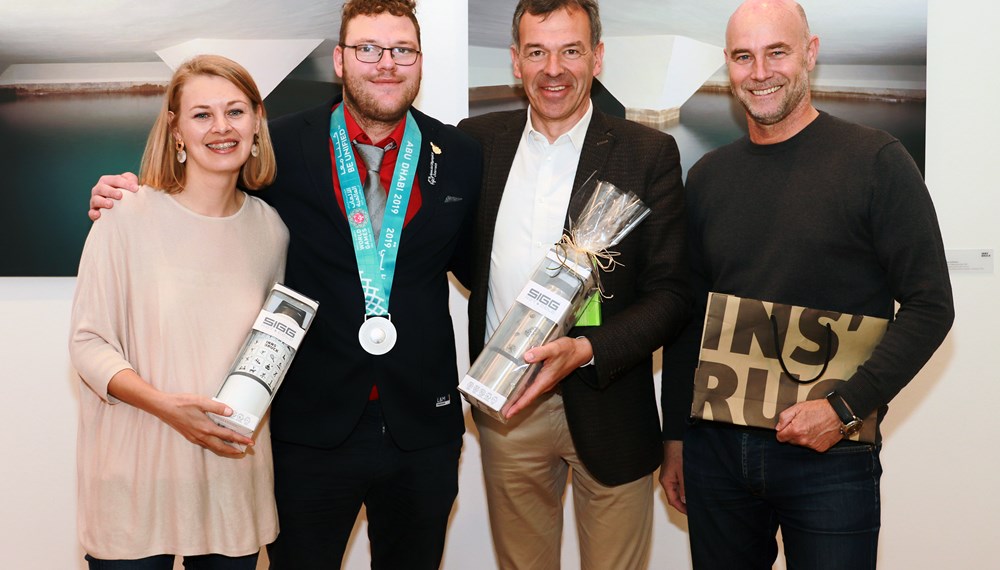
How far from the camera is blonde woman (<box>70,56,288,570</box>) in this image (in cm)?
206

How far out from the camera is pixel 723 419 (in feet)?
7.61

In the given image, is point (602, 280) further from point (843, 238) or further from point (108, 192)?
point (108, 192)

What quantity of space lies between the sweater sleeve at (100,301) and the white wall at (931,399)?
1.55 meters

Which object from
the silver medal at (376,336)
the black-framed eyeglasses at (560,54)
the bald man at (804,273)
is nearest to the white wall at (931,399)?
the black-framed eyeglasses at (560,54)

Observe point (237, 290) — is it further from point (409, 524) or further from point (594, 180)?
point (594, 180)

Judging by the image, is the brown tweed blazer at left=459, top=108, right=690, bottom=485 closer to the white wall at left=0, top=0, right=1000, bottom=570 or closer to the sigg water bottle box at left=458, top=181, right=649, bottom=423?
the sigg water bottle box at left=458, top=181, right=649, bottom=423

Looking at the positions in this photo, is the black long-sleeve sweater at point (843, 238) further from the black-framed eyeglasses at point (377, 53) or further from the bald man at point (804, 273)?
the black-framed eyeglasses at point (377, 53)

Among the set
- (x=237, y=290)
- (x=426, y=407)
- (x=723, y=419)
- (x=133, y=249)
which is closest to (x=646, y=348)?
(x=723, y=419)

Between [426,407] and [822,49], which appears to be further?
[822,49]

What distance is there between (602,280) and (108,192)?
1485 mm

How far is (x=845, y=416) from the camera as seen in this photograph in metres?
2.16

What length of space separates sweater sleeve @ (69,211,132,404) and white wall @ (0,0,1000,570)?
5.09ft

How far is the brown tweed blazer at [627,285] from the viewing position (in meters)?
2.53

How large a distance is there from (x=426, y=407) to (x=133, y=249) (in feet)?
3.19
